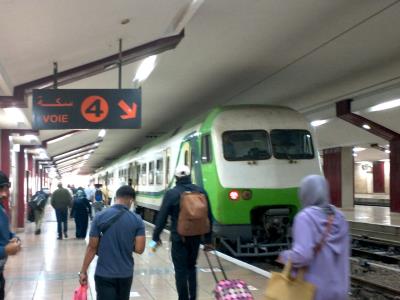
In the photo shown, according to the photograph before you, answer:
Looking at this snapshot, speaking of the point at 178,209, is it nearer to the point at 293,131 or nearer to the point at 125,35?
the point at 125,35

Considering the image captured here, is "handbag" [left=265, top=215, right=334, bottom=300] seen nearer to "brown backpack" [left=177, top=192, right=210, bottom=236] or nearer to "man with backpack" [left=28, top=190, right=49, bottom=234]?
"brown backpack" [left=177, top=192, right=210, bottom=236]

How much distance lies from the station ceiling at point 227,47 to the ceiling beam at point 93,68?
227 millimetres

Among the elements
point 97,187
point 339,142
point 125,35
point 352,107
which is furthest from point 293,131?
point 339,142

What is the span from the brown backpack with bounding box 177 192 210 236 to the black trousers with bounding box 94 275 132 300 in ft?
4.81

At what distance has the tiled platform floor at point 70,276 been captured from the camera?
7.48 m

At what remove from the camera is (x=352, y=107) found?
17375mm

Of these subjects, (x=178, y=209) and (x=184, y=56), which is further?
(x=184, y=56)

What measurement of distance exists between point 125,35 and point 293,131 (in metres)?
4.08

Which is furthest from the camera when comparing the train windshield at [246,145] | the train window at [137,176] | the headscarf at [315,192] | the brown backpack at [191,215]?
the train window at [137,176]

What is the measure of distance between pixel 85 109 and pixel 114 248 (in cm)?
549

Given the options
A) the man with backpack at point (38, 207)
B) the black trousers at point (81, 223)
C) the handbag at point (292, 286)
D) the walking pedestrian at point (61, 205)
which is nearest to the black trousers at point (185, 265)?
the handbag at point (292, 286)

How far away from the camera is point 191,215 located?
5.96 m

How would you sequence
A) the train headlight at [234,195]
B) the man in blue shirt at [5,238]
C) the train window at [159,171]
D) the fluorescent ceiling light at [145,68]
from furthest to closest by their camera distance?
the train window at [159,171] < the fluorescent ceiling light at [145,68] < the train headlight at [234,195] < the man in blue shirt at [5,238]

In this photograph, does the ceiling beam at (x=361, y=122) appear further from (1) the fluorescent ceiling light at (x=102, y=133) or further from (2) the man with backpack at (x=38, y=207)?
(1) the fluorescent ceiling light at (x=102, y=133)
